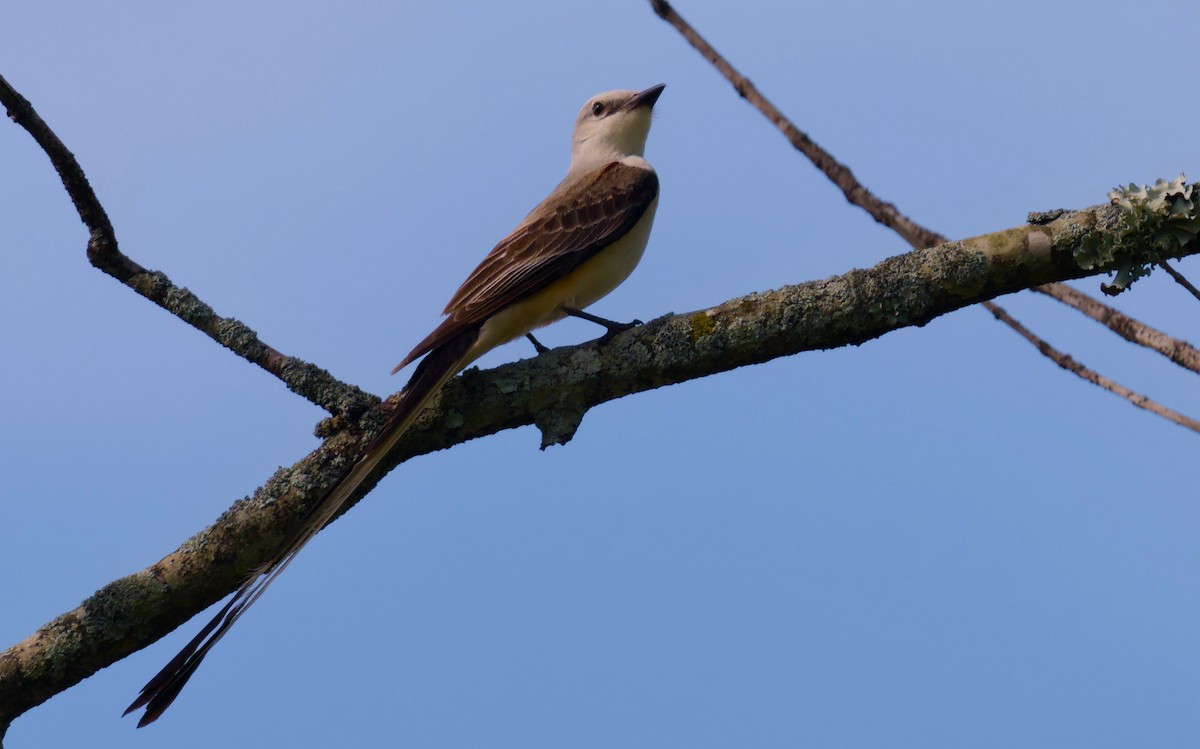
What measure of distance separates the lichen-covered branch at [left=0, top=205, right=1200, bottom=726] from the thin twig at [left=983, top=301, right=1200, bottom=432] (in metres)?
0.26

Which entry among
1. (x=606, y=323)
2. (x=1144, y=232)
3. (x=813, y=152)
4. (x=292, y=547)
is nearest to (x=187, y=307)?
(x=292, y=547)

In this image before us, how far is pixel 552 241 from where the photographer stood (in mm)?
5473

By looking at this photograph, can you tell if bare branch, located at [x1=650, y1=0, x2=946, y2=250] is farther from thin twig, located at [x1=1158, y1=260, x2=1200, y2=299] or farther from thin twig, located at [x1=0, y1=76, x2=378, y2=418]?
thin twig, located at [x1=0, y1=76, x2=378, y2=418]

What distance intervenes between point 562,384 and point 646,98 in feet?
11.4

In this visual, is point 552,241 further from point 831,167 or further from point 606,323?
point 831,167

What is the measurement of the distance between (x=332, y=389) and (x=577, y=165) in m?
3.17

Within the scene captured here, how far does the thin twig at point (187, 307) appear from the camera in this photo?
4180 mm

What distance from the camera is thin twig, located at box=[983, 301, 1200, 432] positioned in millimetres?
3585

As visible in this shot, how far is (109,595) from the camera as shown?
3941mm

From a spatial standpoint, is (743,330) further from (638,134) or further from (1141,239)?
(638,134)

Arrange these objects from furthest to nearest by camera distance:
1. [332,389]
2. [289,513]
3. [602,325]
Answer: [602,325]
[332,389]
[289,513]

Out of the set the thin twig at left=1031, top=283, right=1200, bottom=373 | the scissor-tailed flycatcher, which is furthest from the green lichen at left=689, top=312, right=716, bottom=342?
the thin twig at left=1031, top=283, right=1200, bottom=373

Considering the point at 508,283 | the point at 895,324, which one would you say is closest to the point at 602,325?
the point at 508,283

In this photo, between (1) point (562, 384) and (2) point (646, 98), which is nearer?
(1) point (562, 384)
